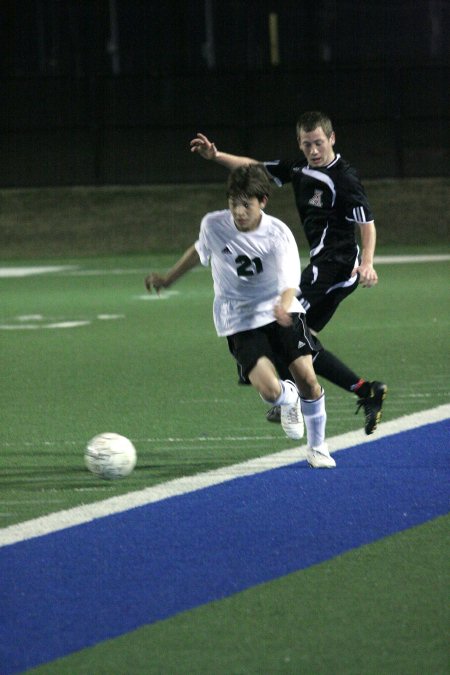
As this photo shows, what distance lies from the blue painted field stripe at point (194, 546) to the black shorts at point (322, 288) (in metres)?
1.33

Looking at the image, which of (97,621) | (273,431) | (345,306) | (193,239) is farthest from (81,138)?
(97,621)

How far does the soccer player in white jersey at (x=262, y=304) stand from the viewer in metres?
7.64

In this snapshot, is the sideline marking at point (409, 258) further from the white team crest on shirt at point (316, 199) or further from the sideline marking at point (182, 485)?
the white team crest on shirt at point (316, 199)

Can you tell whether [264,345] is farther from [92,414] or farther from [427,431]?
[92,414]

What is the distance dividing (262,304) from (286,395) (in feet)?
1.58

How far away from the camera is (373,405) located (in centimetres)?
831

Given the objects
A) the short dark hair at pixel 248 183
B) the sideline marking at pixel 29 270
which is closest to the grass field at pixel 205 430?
the short dark hair at pixel 248 183

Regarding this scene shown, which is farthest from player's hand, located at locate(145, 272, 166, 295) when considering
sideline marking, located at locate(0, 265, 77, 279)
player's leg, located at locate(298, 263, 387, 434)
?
sideline marking, located at locate(0, 265, 77, 279)

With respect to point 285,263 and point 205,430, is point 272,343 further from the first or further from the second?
point 205,430

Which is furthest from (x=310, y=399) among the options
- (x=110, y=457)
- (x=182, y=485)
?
(x=110, y=457)

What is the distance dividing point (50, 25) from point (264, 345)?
41698 millimetres

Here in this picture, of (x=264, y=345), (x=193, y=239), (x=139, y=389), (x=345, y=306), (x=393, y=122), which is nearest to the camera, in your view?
(x=264, y=345)

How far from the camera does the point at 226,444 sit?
8.52 metres

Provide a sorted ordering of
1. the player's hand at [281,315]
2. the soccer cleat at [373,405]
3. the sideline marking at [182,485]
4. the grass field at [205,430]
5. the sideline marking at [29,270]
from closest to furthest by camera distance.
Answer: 1. the grass field at [205,430]
2. the sideline marking at [182,485]
3. the player's hand at [281,315]
4. the soccer cleat at [373,405]
5. the sideline marking at [29,270]
